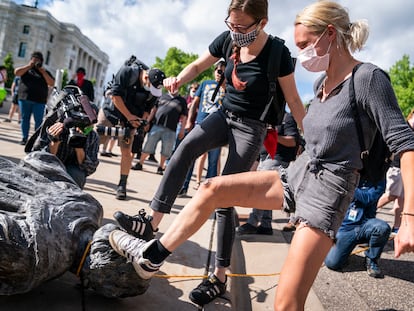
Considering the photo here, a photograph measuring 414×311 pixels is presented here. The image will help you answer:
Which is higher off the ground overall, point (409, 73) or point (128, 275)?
point (409, 73)

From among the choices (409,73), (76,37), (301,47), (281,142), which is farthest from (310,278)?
(76,37)

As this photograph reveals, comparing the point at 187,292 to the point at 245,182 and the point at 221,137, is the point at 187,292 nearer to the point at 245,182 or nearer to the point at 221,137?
the point at 245,182

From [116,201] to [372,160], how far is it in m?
3.27

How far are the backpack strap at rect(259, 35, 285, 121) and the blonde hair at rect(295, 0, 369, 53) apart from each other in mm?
670

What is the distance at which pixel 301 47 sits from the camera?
Result: 209 centimetres

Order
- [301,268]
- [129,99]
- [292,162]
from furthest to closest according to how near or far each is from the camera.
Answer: [129,99], [292,162], [301,268]

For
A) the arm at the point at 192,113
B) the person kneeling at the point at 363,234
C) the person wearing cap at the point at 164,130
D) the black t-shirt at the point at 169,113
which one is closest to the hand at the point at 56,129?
the person kneeling at the point at 363,234

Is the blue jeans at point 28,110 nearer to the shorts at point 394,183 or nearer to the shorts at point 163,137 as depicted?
the shorts at point 163,137

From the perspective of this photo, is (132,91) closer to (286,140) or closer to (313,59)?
(286,140)

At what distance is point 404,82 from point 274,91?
39617 millimetres

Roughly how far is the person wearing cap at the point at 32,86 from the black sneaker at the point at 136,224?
6.08m

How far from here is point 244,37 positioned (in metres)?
2.73

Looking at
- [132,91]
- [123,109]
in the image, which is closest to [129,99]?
[132,91]

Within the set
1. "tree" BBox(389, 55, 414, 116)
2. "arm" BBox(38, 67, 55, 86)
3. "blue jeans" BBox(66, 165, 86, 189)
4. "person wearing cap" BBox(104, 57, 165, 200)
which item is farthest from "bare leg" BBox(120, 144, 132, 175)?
"tree" BBox(389, 55, 414, 116)
